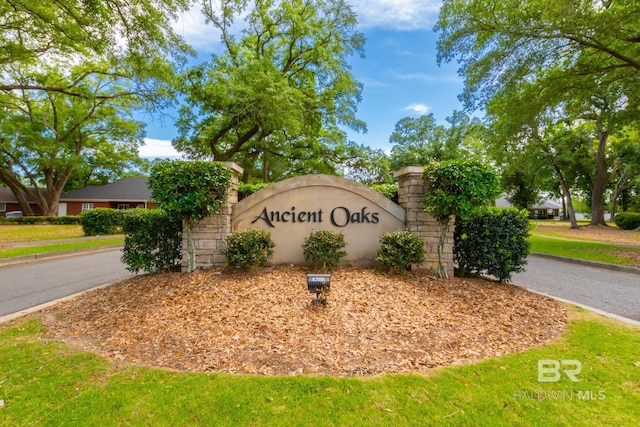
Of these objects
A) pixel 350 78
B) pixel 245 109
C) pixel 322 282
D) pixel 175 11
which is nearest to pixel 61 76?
pixel 245 109

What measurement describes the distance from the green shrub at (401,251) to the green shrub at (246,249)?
236cm

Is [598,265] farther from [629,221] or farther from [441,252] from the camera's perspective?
[629,221]

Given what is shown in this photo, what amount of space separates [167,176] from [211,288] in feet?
7.26

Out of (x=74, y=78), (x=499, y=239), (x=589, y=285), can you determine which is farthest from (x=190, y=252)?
(x=74, y=78)

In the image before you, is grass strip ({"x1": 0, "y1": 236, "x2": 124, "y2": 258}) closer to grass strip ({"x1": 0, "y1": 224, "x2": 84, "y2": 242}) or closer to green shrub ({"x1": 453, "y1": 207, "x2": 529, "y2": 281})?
grass strip ({"x1": 0, "y1": 224, "x2": 84, "y2": 242})

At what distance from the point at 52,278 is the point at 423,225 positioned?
364 inches

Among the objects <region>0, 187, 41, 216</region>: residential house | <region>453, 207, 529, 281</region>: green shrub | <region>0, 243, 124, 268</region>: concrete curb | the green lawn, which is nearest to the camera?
the green lawn

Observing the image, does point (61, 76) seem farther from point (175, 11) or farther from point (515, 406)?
point (515, 406)

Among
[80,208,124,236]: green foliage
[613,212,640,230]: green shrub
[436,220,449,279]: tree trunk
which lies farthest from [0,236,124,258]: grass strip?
[613,212,640,230]: green shrub

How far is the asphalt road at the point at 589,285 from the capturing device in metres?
5.30

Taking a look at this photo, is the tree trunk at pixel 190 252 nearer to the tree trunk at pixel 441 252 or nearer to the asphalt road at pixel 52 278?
the asphalt road at pixel 52 278

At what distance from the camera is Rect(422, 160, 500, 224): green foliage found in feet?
17.2

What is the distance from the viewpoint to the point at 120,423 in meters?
2.27

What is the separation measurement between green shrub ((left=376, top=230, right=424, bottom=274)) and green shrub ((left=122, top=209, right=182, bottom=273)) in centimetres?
419
